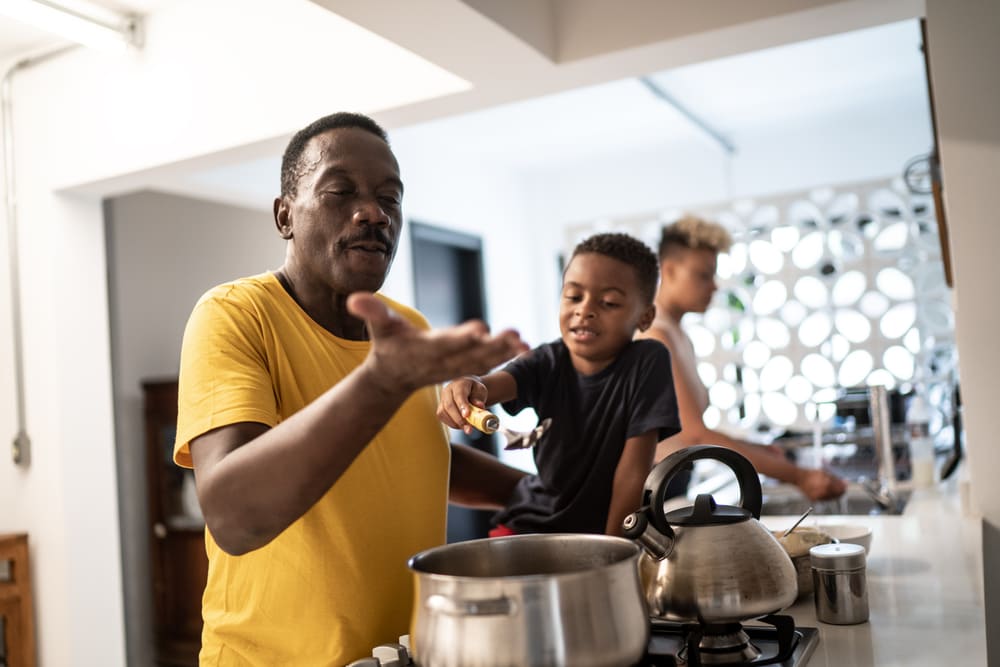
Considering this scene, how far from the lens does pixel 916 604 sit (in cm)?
139

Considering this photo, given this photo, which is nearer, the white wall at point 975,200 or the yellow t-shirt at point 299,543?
the yellow t-shirt at point 299,543

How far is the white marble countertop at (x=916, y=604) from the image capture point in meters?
1.14

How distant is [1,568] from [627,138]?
4564 mm

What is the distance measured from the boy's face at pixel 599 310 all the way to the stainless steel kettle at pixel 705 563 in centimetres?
53

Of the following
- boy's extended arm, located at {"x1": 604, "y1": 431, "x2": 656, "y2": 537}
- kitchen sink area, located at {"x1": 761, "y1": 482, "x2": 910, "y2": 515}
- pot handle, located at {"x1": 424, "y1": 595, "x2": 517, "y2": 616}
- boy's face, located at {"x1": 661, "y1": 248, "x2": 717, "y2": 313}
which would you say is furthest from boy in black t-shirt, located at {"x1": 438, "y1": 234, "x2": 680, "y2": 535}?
kitchen sink area, located at {"x1": 761, "y1": 482, "x2": 910, "y2": 515}

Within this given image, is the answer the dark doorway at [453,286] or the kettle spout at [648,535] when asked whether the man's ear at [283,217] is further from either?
the dark doorway at [453,286]

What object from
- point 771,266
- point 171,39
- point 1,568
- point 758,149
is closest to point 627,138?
point 758,149

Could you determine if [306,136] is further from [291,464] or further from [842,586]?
[842,586]

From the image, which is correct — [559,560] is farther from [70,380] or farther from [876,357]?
[876,357]

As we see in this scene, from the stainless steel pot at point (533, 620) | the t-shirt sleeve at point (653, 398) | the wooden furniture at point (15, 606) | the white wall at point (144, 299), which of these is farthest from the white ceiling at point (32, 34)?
the stainless steel pot at point (533, 620)

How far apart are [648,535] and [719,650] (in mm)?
159

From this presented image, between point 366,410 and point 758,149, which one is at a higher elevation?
A: point 758,149

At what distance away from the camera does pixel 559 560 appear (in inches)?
37.1

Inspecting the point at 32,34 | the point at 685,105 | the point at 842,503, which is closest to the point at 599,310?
the point at 842,503
